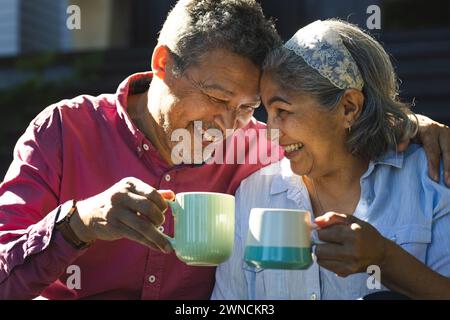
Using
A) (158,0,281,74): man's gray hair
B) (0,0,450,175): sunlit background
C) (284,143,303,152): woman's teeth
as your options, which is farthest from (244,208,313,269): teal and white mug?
(0,0,450,175): sunlit background

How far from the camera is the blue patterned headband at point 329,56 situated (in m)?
2.54

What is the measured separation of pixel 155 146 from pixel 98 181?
255mm

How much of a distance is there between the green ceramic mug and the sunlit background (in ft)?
10.8

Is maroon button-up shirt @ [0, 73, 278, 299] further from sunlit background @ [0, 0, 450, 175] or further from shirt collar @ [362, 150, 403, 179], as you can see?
sunlit background @ [0, 0, 450, 175]

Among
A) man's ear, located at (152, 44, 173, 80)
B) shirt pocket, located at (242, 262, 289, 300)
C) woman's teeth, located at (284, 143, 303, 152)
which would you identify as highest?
man's ear, located at (152, 44, 173, 80)

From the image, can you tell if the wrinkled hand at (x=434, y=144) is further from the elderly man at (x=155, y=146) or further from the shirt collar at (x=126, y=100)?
the shirt collar at (x=126, y=100)

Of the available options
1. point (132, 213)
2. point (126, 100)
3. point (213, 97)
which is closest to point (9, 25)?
point (126, 100)

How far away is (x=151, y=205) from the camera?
2014 millimetres

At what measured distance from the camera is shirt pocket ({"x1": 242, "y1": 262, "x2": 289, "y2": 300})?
2559 mm

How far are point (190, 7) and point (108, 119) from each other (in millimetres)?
495

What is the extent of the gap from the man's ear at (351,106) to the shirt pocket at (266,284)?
0.54 metres

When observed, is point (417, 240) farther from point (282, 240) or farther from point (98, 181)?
point (98, 181)

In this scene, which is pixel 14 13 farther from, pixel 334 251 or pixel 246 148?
pixel 334 251

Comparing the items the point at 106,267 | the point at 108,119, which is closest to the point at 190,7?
the point at 108,119
